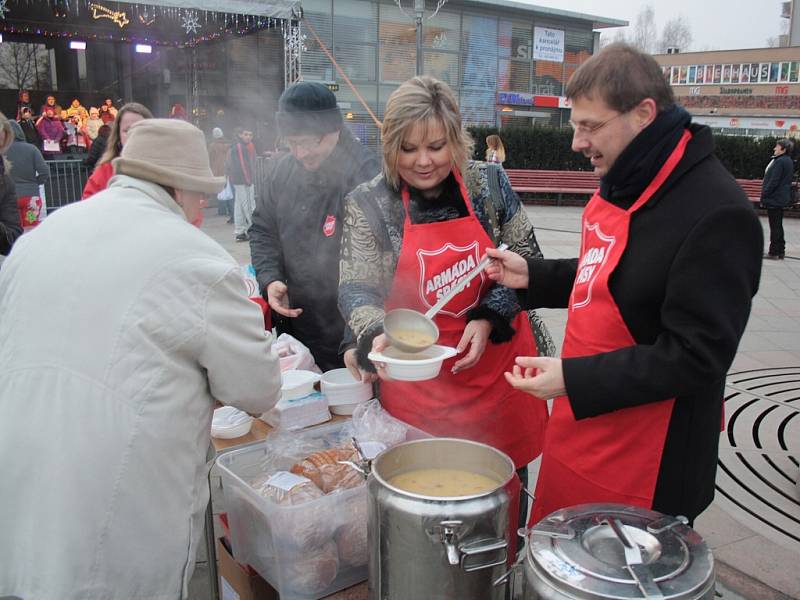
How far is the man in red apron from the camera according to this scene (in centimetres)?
131

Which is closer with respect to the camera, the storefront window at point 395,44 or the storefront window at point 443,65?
the storefront window at point 395,44

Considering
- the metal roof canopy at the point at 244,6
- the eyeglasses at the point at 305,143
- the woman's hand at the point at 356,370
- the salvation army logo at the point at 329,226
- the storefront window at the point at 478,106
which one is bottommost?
the woman's hand at the point at 356,370

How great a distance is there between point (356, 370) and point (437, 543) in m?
0.96

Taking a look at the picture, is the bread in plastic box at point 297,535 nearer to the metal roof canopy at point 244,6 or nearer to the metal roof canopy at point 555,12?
the metal roof canopy at point 244,6

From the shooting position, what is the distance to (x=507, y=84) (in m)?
22.6

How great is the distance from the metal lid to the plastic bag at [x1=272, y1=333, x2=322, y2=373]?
1.39 meters

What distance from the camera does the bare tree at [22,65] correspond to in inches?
691

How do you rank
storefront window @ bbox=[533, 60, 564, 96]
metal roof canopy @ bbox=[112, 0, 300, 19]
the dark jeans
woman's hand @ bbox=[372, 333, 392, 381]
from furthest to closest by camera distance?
storefront window @ bbox=[533, 60, 564, 96] < metal roof canopy @ bbox=[112, 0, 300, 19] < the dark jeans < woman's hand @ bbox=[372, 333, 392, 381]

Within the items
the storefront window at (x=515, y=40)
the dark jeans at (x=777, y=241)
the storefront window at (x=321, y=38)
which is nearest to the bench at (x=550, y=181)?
the dark jeans at (x=777, y=241)

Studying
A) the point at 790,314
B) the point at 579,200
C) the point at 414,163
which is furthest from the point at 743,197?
the point at 579,200

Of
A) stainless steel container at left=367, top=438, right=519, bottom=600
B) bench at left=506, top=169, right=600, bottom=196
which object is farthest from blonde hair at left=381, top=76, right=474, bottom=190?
bench at left=506, top=169, right=600, bottom=196

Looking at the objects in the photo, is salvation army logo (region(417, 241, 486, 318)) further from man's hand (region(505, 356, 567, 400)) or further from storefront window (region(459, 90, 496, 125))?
storefront window (region(459, 90, 496, 125))

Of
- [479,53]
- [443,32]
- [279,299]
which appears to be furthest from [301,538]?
[479,53]

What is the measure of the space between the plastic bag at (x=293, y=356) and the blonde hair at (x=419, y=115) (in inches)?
31.1
